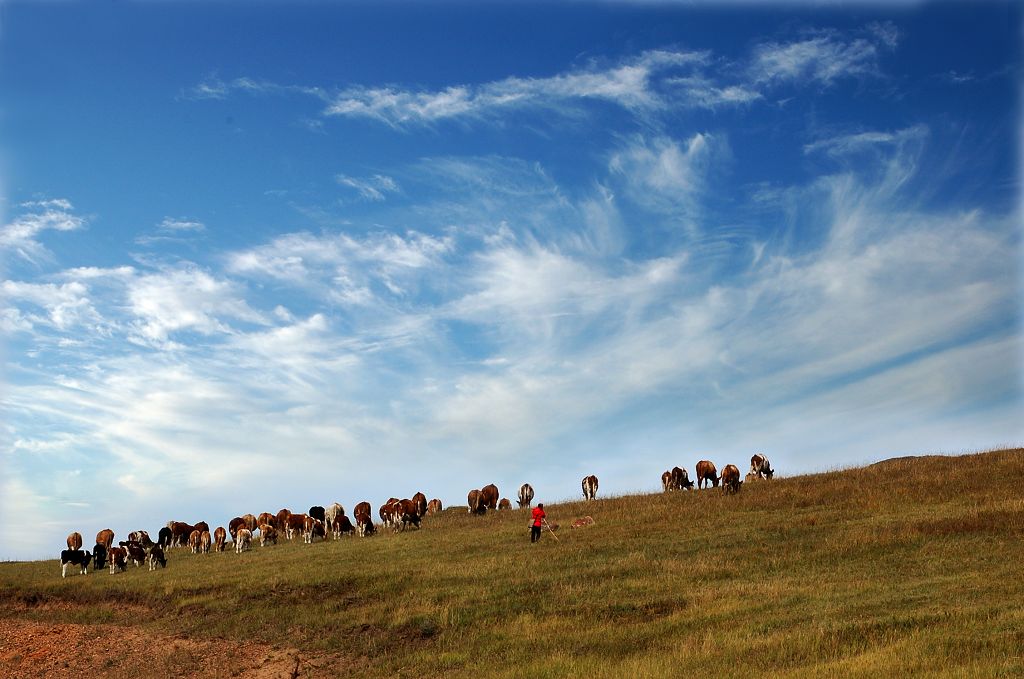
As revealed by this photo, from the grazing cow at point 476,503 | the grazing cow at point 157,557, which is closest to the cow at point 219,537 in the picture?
the grazing cow at point 157,557

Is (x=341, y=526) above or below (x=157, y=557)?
above

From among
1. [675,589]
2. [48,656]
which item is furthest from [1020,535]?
[48,656]

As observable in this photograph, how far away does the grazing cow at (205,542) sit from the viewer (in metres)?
43.7

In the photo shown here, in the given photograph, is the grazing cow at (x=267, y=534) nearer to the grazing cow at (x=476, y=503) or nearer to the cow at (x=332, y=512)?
the cow at (x=332, y=512)

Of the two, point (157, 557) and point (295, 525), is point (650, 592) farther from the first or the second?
point (295, 525)

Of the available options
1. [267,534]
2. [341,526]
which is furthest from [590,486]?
[267,534]

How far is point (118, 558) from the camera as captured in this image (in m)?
36.9

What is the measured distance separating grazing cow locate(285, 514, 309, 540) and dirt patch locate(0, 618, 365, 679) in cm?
1945

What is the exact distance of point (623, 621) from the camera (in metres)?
19.4

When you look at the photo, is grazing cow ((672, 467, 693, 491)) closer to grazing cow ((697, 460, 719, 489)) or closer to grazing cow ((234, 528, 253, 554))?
grazing cow ((697, 460, 719, 489))

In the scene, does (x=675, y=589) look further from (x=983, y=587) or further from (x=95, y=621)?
(x=95, y=621)

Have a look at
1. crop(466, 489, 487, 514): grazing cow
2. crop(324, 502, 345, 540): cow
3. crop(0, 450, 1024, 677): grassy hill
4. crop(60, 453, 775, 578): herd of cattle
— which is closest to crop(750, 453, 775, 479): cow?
crop(60, 453, 775, 578): herd of cattle

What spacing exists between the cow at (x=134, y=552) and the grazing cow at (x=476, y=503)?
1706 centimetres

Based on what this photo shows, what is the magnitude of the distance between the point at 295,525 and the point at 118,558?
10.5 meters
